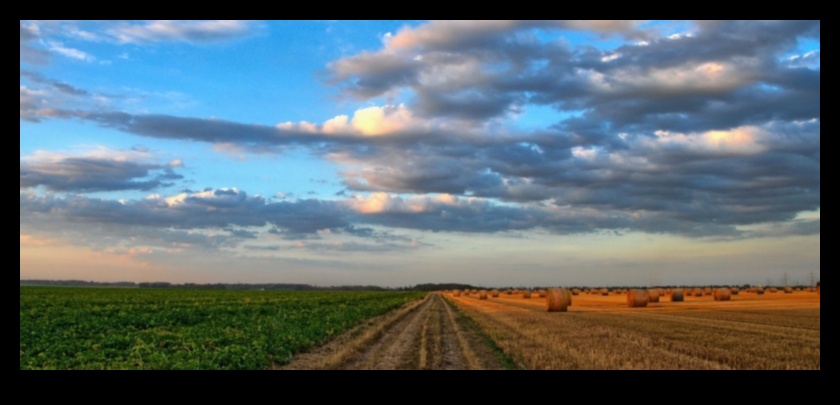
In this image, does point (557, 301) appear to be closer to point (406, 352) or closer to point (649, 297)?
point (649, 297)

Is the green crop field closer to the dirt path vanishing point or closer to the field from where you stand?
the field

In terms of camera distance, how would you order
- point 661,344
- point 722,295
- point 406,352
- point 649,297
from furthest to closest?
point 722,295 → point 649,297 → point 406,352 → point 661,344

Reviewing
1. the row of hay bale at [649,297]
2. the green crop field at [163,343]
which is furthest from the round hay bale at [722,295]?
the green crop field at [163,343]

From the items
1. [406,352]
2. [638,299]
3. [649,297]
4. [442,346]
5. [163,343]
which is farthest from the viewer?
[649,297]

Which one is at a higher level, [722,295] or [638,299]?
[638,299]

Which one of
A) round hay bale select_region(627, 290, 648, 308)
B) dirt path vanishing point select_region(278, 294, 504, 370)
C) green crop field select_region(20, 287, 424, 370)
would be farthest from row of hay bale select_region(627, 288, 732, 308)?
green crop field select_region(20, 287, 424, 370)

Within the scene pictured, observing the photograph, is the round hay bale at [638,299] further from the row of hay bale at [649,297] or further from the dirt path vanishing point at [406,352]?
the dirt path vanishing point at [406,352]

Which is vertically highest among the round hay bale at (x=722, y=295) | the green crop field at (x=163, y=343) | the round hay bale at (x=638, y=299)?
the green crop field at (x=163, y=343)

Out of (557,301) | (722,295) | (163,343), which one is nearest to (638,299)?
(557,301)

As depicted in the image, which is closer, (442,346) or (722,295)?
(442,346)
